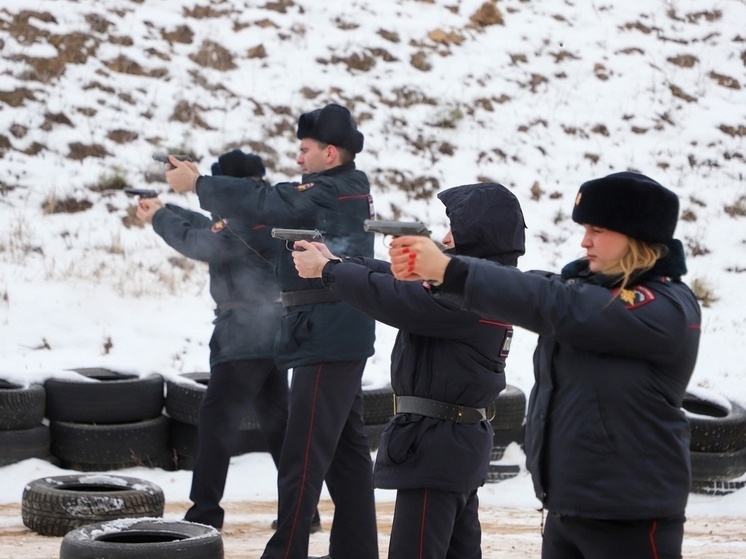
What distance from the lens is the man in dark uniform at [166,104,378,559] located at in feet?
16.0

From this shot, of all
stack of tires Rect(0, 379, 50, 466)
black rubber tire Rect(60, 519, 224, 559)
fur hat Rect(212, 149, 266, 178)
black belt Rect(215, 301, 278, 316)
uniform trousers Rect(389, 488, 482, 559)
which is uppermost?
fur hat Rect(212, 149, 266, 178)

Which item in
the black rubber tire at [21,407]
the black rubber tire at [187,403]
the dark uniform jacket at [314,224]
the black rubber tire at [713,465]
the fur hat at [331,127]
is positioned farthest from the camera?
the black rubber tire at [713,465]

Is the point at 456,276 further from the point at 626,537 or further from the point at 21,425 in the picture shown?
the point at 21,425

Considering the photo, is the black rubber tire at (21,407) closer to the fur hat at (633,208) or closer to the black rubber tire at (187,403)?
the black rubber tire at (187,403)

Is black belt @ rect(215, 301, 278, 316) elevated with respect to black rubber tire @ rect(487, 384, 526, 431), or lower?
elevated

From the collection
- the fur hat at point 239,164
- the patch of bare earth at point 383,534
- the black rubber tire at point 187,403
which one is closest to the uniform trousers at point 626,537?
the patch of bare earth at point 383,534

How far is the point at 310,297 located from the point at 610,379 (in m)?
2.21

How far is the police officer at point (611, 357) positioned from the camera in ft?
9.66

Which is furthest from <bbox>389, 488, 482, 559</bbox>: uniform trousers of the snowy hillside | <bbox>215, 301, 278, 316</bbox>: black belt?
the snowy hillside

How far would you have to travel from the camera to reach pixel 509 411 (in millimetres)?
7738

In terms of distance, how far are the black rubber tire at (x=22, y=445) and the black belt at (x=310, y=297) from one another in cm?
268

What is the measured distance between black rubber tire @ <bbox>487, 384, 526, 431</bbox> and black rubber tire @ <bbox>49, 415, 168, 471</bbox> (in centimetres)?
232

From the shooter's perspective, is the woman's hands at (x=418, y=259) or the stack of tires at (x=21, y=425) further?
the stack of tires at (x=21, y=425)

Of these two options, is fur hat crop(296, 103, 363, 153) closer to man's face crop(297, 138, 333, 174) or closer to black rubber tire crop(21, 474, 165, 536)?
man's face crop(297, 138, 333, 174)
